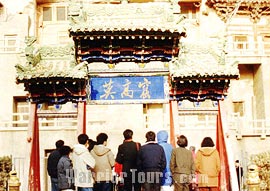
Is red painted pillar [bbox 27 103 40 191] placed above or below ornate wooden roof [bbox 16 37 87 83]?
below

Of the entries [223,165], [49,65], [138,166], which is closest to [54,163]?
[138,166]

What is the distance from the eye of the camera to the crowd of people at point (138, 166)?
30.3ft

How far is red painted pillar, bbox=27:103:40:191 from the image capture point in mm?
11562

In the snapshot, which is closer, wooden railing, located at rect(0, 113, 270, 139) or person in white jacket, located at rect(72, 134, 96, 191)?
person in white jacket, located at rect(72, 134, 96, 191)

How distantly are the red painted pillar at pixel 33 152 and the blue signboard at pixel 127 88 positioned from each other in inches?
61.4

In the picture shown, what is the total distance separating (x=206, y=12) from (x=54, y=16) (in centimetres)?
880

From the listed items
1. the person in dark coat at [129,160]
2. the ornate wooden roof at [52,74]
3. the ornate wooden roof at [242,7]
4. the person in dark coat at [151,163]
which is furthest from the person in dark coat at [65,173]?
the ornate wooden roof at [242,7]

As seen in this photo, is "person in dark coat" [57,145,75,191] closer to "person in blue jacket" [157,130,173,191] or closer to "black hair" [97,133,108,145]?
"black hair" [97,133,108,145]

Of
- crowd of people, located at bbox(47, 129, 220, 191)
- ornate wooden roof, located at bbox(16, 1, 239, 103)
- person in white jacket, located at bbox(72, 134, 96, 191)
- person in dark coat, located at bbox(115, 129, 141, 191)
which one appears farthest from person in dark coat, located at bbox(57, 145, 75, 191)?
ornate wooden roof, located at bbox(16, 1, 239, 103)

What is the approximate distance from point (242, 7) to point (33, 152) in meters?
18.5

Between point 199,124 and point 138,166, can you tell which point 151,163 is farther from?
point 199,124

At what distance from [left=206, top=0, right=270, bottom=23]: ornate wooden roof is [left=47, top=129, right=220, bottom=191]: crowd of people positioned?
17.8m

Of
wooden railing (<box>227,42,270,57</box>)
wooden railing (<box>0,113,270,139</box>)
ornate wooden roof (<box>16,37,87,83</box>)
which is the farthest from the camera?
wooden railing (<box>227,42,270,57</box>)

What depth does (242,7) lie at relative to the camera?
26.7 m
